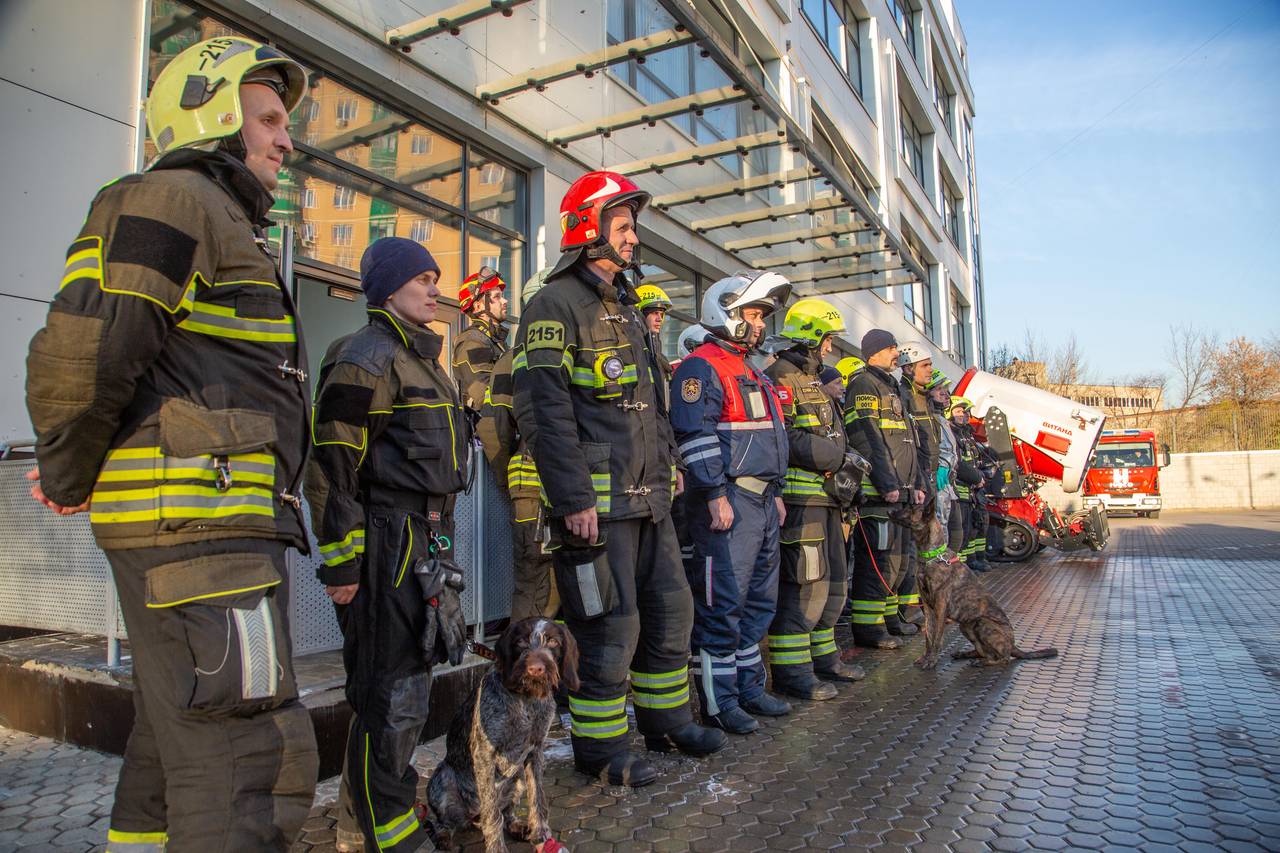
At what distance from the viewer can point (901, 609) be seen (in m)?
7.98

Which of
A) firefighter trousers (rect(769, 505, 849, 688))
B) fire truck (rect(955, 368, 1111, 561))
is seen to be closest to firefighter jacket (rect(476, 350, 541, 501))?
firefighter trousers (rect(769, 505, 849, 688))

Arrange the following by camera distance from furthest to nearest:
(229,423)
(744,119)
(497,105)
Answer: (744,119) → (497,105) → (229,423)

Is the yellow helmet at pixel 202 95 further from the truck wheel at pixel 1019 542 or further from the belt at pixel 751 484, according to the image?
the truck wheel at pixel 1019 542

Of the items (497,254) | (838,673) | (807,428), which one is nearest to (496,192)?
(497,254)

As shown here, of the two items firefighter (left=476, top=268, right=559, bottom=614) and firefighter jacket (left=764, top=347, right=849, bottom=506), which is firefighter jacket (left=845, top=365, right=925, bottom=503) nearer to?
firefighter jacket (left=764, top=347, right=849, bottom=506)

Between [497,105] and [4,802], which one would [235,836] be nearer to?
[4,802]

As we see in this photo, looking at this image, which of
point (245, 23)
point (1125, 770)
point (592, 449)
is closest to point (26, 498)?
point (592, 449)

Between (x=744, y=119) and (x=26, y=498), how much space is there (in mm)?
8598

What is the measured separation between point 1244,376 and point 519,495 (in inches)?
2115

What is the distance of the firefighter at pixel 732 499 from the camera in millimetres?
4602

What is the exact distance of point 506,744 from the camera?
297 cm

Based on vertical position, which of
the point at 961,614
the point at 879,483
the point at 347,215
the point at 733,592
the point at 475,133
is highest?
the point at 475,133

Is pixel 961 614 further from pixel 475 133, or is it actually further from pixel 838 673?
pixel 475 133

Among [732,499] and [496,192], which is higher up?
[496,192]
